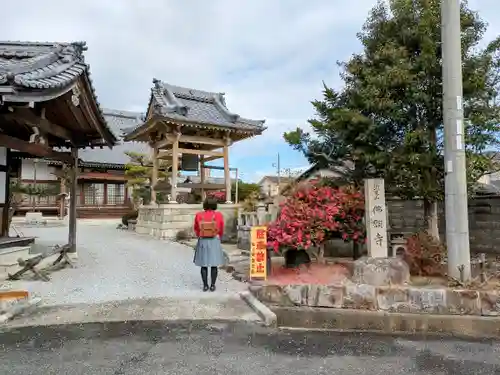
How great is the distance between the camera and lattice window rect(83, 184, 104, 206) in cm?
2761

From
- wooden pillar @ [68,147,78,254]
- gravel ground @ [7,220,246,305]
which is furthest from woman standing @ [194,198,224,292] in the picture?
wooden pillar @ [68,147,78,254]

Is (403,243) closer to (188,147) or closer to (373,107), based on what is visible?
(373,107)

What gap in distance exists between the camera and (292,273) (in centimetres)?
745

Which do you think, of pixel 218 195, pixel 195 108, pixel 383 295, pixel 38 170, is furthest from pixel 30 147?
pixel 38 170

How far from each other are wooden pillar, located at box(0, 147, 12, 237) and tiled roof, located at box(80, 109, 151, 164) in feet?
51.0

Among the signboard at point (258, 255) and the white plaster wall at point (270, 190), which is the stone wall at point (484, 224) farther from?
the white plaster wall at point (270, 190)

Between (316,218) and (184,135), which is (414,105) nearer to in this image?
(316,218)

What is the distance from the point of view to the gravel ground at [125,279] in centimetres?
641

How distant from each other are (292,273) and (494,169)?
14.7 ft

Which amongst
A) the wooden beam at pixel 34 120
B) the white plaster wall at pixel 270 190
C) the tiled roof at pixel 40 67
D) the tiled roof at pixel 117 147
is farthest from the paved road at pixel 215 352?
the tiled roof at pixel 117 147

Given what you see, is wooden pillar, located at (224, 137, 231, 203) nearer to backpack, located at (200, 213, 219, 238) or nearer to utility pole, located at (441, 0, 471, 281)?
backpack, located at (200, 213, 219, 238)

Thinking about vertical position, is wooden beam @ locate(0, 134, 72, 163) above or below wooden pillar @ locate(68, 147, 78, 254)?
above

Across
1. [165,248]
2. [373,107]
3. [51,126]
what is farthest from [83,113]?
[373,107]

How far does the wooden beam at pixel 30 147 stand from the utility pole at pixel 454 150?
24.7ft
